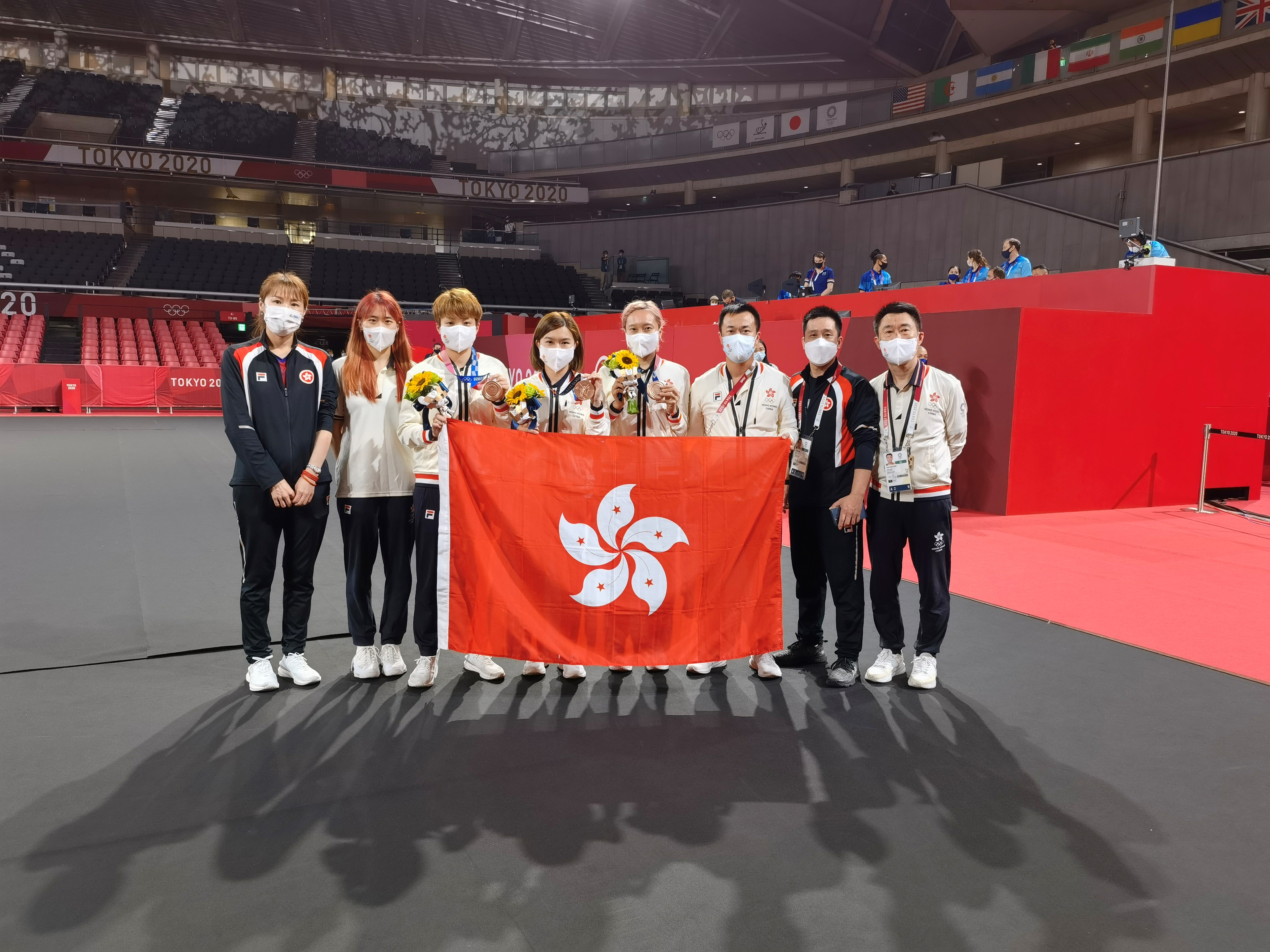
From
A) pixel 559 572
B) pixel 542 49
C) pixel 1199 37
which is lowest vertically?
pixel 559 572

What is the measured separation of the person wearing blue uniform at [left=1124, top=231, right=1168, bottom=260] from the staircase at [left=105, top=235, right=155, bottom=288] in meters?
27.6

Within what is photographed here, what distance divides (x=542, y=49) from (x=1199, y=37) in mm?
22977

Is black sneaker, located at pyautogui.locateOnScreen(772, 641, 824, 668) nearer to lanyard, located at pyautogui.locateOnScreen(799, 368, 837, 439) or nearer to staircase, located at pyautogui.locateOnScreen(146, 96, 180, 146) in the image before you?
lanyard, located at pyautogui.locateOnScreen(799, 368, 837, 439)

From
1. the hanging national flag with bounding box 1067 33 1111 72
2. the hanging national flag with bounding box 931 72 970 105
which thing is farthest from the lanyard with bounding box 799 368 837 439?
the hanging national flag with bounding box 931 72 970 105

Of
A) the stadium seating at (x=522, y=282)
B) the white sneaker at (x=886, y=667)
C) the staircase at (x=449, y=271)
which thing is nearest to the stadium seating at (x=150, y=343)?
the staircase at (x=449, y=271)

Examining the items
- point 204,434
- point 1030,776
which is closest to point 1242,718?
point 1030,776

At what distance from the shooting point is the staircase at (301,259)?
29.5 meters

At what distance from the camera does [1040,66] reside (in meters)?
21.3

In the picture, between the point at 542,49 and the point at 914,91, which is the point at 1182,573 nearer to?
the point at 914,91

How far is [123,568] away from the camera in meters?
5.61

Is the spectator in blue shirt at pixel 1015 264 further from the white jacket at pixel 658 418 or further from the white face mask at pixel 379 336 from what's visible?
the white face mask at pixel 379 336

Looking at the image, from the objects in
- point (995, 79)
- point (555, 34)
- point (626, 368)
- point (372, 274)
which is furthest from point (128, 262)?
point (626, 368)

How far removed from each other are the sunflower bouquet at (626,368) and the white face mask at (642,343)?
33mm

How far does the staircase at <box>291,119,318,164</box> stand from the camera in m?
32.2
